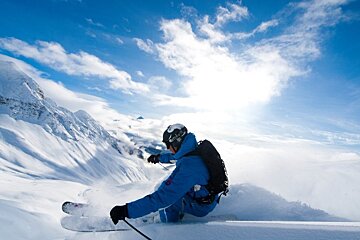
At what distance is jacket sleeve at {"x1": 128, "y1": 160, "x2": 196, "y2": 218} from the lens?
13.0 feet

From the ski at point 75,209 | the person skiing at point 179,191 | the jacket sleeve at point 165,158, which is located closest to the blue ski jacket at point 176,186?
the person skiing at point 179,191

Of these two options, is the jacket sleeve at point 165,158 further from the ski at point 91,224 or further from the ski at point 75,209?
the ski at point 91,224

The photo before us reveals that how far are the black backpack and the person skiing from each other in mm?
70

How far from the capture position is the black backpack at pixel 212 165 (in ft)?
13.8

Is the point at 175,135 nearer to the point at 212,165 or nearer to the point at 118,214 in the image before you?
the point at 212,165

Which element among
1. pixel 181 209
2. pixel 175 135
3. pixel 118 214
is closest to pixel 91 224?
pixel 118 214

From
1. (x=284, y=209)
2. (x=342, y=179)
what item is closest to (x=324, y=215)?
(x=284, y=209)

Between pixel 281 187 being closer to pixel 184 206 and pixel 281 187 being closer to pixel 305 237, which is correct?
pixel 184 206

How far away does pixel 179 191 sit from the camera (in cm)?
400

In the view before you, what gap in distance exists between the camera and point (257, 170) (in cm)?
981

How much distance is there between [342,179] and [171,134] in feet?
19.1

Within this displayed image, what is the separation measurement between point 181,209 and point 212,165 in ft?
3.13

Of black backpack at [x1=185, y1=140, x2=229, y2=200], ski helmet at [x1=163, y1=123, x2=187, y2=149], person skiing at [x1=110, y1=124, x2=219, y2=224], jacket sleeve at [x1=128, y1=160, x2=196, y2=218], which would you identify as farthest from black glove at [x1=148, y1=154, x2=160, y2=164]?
jacket sleeve at [x1=128, y1=160, x2=196, y2=218]

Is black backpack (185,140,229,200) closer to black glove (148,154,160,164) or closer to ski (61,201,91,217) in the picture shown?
ski (61,201,91,217)
